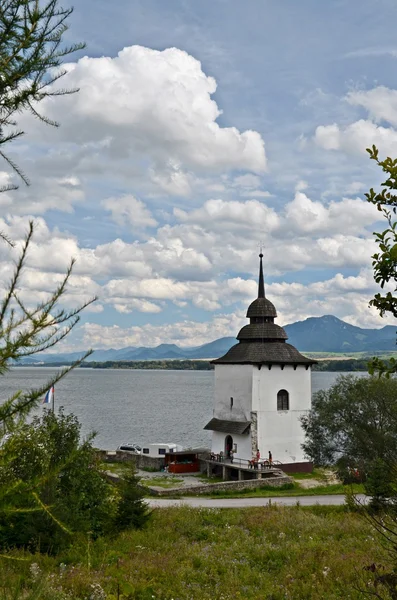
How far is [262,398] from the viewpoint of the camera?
38875mm

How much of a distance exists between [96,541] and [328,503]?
37.7ft

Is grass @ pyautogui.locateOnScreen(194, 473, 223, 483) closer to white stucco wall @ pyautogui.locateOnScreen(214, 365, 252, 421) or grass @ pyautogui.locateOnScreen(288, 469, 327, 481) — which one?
white stucco wall @ pyautogui.locateOnScreen(214, 365, 252, 421)

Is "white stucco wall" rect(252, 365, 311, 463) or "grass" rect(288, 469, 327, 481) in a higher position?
"white stucco wall" rect(252, 365, 311, 463)

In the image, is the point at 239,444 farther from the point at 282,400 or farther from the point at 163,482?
the point at 163,482

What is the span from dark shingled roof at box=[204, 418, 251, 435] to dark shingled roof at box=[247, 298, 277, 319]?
798cm

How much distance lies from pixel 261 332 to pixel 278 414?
19.3ft

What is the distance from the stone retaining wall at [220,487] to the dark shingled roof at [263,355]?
8846 millimetres

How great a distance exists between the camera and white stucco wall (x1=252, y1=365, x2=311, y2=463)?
126ft

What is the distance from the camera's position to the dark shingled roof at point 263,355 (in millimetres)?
39094

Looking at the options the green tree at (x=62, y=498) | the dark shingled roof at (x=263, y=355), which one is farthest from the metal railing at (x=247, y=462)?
the green tree at (x=62, y=498)

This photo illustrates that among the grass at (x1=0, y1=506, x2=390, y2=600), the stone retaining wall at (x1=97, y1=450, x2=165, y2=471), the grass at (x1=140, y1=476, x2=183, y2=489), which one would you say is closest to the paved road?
the grass at (x1=0, y1=506, x2=390, y2=600)

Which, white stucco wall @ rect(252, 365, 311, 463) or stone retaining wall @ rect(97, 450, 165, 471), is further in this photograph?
stone retaining wall @ rect(97, 450, 165, 471)

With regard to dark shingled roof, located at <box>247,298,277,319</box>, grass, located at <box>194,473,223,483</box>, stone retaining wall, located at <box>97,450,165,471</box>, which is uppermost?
dark shingled roof, located at <box>247,298,277,319</box>

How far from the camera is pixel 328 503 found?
949 inches
